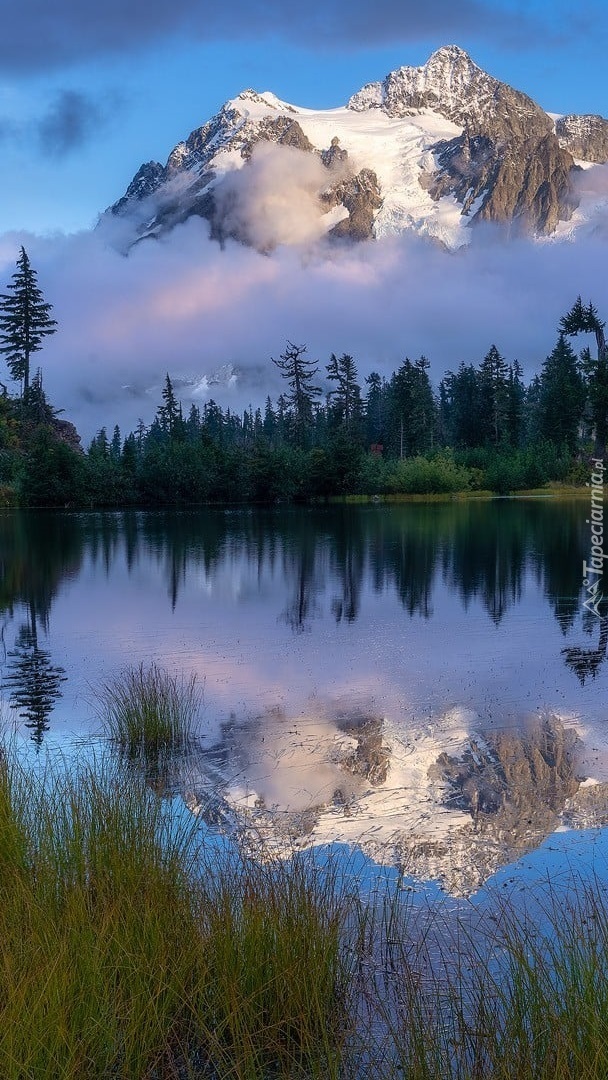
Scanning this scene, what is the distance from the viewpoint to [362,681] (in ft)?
46.9

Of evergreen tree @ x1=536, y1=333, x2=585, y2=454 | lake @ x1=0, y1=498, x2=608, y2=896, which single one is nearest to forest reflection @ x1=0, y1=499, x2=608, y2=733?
lake @ x1=0, y1=498, x2=608, y2=896

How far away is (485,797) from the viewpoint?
8633 mm

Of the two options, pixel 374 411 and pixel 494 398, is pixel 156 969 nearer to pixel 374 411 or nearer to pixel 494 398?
pixel 494 398

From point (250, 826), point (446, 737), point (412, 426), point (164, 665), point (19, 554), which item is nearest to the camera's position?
point (250, 826)

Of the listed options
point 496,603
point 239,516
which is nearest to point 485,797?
point 496,603

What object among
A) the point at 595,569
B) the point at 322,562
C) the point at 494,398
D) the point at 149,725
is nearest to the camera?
the point at 149,725

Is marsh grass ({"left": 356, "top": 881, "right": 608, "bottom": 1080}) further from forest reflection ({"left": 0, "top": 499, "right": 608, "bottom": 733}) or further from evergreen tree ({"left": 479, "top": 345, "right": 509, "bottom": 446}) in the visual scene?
evergreen tree ({"left": 479, "top": 345, "right": 509, "bottom": 446})

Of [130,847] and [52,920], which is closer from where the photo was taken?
[52,920]

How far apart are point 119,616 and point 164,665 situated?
6158 millimetres

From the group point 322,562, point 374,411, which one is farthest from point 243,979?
point 374,411

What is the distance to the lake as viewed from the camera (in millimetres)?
8109

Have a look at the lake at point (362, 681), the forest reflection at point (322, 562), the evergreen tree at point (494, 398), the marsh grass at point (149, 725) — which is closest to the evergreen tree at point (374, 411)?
the evergreen tree at point (494, 398)

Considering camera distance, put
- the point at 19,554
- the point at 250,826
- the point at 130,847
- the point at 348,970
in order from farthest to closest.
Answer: the point at 19,554 < the point at 250,826 < the point at 130,847 < the point at 348,970

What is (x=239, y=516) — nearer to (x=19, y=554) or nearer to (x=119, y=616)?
(x=19, y=554)
